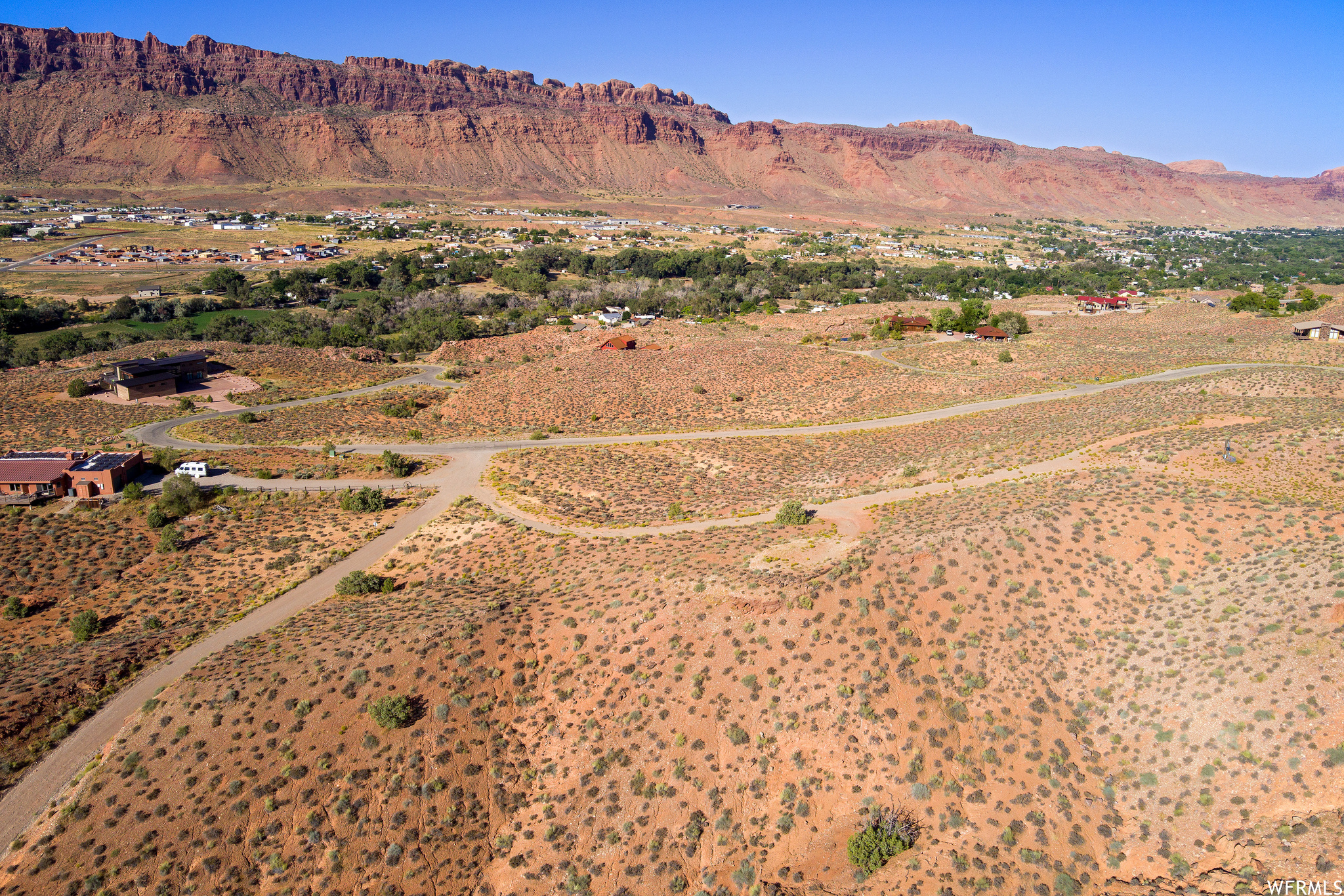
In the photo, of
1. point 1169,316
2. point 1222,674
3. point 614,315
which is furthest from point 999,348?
point 1222,674

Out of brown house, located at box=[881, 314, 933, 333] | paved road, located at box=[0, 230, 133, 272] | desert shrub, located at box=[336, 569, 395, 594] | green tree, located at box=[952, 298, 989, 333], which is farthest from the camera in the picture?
paved road, located at box=[0, 230, 133, 272]

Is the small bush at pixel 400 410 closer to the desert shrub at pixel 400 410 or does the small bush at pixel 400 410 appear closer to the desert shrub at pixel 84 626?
the desert shrub at pixel 400 410

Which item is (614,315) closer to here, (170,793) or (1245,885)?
(170,793)

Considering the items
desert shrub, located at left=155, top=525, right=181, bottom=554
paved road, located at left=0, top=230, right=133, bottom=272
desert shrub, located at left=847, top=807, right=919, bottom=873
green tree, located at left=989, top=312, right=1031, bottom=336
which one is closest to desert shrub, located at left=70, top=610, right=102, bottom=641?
desert shrub, located at left=155, top=525, right=181, bottom=554

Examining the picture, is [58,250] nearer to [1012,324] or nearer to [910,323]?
[910,323]

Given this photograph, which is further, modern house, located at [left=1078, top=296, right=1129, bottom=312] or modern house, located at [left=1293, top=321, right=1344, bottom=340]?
modern house, located at [left=1078, top=296, right=1129, bottom=312]

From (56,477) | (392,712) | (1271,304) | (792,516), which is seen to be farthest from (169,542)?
(1271,304)

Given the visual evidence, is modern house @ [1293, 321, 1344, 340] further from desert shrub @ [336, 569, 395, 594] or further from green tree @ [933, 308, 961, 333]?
desert shrub @ [336, 569, 395, 594]
